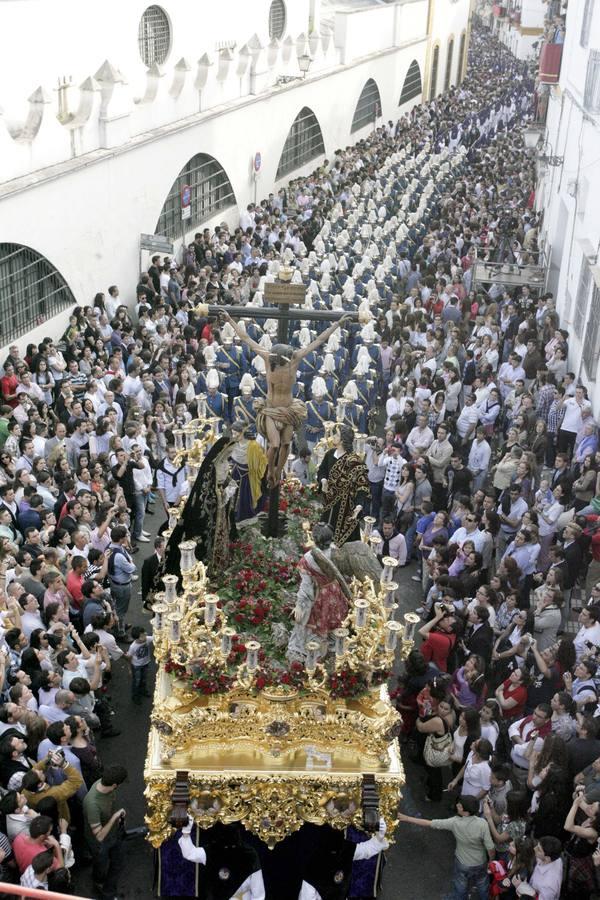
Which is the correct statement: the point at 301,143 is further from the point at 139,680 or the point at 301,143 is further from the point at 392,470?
the point at 139,680

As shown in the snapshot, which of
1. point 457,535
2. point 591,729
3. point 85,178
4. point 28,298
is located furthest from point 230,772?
point 85,178

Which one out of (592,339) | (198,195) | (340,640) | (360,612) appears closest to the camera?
(360,612)

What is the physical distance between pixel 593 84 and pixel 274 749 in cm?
1428

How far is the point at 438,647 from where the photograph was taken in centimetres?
974

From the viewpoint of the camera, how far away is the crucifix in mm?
8883

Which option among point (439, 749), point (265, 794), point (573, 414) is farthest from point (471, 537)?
point (265, 794)

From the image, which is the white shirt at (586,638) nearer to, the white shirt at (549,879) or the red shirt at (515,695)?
the red shirt at (515,695)

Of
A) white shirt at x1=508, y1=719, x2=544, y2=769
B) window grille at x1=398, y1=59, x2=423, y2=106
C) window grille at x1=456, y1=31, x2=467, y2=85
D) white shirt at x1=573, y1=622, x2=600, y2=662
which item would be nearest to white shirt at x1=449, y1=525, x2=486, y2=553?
white shirt at x1=573, y1=622, x2=600, y2=662

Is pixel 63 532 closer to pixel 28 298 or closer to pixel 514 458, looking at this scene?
pixel 514 458

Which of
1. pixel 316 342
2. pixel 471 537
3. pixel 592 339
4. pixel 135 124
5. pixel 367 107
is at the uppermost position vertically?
pixel 367 107

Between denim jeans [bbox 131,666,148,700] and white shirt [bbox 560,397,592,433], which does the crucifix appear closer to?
denim jeans [bbox 131,666,148,700]

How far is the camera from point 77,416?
508 inches

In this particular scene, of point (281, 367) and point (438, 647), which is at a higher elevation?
point (281, 367)

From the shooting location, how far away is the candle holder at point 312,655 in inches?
312
